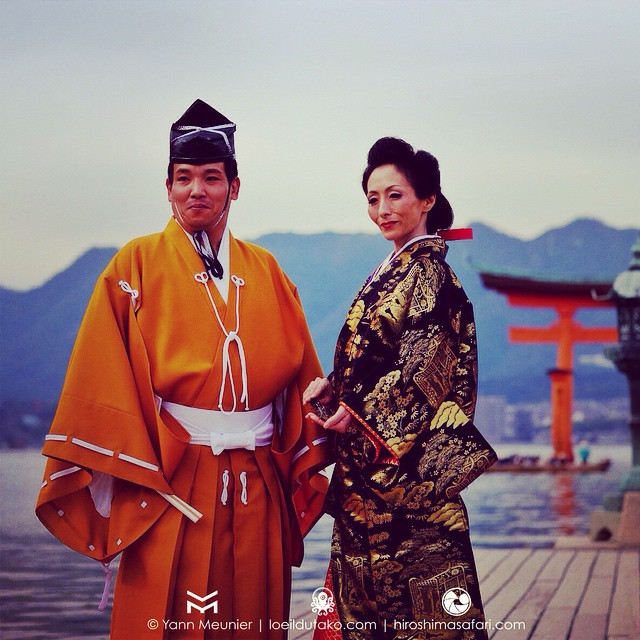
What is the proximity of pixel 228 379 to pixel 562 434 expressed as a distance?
14.8m

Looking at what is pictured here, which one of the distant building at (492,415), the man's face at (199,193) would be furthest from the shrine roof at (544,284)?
the man's face at (199,193)

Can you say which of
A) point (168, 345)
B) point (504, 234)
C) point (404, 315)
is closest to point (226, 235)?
point (168, 345)

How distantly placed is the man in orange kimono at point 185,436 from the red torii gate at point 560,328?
11627 millimetres

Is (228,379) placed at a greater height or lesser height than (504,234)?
lesser

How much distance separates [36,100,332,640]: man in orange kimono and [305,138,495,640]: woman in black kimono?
0.45ft

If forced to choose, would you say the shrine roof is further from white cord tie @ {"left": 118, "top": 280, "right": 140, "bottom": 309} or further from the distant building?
white cord tie @ {"left": 118, "top": 280, "right": 140, "bottom": 309}

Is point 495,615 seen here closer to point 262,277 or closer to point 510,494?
point 262,277

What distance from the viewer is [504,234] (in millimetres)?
21891

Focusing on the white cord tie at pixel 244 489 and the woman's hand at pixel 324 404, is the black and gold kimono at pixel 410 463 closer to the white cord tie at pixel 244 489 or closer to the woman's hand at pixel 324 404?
the woman's hand at pixel 324 404

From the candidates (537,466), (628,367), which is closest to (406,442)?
(628,367)

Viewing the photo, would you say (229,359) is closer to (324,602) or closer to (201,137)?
(201,137)

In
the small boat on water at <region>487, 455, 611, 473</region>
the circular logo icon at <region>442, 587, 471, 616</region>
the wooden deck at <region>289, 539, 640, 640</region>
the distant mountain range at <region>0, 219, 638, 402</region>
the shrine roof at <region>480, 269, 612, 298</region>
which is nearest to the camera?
the circular logo icon at <region>442, 587, 471, 616</region>

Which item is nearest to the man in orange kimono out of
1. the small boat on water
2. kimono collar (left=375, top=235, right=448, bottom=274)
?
kimono collar (left=375, top=235, right=448, bottom=274)

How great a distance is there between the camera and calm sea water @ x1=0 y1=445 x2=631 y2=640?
3914mm
